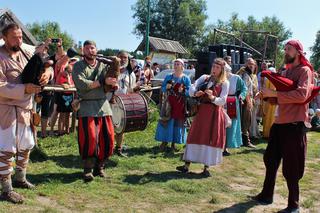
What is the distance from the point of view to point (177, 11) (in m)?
60.9

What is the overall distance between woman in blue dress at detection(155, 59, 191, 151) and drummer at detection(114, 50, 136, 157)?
0.67 m

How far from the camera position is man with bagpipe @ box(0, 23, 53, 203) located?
4.74m

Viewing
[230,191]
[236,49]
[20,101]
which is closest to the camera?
[20,101]

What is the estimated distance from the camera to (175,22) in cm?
6072

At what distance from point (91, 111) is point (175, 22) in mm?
56297

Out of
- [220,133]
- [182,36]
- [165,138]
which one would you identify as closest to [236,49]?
[165,138]

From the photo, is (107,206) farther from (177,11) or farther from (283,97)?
(177,11)

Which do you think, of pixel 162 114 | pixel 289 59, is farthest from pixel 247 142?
pixel 289 59

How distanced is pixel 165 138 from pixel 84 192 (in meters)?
2.98

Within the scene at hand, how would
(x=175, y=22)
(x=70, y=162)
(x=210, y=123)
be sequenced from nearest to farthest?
(x=210, y=123) < (x=70, y=162) < (x=175, y=22)

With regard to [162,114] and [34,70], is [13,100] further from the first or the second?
[162,114]

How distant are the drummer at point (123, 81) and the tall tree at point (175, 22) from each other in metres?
51.8

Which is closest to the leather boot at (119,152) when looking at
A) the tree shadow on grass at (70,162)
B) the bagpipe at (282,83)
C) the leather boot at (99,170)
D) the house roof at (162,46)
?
the tree shadow on grass at (70,162)

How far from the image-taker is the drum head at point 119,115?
24.5 feet
